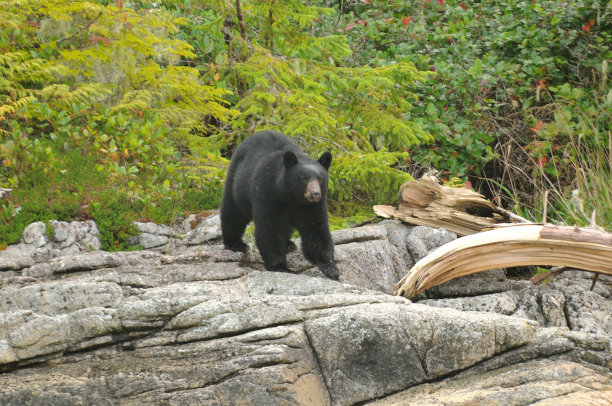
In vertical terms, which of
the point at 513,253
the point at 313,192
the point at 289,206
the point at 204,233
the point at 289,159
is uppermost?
the point at 289,159

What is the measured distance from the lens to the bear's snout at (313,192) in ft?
18.5

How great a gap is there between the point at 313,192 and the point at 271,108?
3610 millimetres

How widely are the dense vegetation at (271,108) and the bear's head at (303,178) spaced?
2487 millimetres

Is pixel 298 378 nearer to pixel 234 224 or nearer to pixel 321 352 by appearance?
pixel 321 352

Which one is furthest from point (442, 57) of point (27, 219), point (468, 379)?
point (468, 379)

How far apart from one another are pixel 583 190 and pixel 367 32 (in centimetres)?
743

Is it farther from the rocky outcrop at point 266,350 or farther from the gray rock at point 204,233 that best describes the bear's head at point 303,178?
the gray rock at point 204,233

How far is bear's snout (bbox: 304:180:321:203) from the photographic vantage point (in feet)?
18.5

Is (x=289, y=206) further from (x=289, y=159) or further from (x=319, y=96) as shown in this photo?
(x=319, y=96)

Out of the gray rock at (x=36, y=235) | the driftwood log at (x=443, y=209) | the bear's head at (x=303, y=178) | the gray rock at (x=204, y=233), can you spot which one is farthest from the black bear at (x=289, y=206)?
the gray rock at (x=36, y=235)

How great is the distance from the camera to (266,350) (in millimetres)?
4320

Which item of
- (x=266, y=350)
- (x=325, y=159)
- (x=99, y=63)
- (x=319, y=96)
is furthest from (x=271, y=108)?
(x=266, y=350)

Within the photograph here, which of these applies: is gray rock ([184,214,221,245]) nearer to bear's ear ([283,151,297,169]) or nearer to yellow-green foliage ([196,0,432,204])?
yellow-green foliage ([196,0,432,204])

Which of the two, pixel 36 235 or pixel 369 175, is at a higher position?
pixel 369 175
